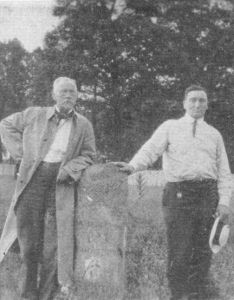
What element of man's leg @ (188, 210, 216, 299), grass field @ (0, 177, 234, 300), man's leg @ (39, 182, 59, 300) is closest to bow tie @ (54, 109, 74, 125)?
man's leg @ (39, 182, 59, 300)

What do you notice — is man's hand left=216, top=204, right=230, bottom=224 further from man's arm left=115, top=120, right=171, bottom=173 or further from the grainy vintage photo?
man's arm left=115, top=120, right=171, bottom=173

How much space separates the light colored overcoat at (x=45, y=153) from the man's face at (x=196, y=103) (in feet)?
3.14

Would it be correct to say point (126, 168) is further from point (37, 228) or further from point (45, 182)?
point (37, 228)

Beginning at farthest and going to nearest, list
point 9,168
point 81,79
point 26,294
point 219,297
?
point 9,168, point 81,79, point 219,297, point 26,294

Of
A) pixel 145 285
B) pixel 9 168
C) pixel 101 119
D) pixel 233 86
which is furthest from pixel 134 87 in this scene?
pixel 145 285

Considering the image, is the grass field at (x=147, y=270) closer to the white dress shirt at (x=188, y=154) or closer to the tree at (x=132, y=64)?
the white dress shirt at (x=188, y=154)

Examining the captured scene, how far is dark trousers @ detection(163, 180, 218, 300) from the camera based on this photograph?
4.88m

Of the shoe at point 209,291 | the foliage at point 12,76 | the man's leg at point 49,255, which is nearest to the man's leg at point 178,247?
the shoe at point 209,291

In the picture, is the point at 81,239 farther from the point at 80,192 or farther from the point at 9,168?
the point at 9,168

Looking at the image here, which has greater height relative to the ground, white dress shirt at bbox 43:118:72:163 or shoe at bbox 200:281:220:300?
white dress shirt at bbox 43:118:72:163

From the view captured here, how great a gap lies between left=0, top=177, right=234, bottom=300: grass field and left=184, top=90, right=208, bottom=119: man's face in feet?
5.75

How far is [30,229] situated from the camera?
4988mm

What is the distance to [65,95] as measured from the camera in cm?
500

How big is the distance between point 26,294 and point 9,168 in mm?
31497
